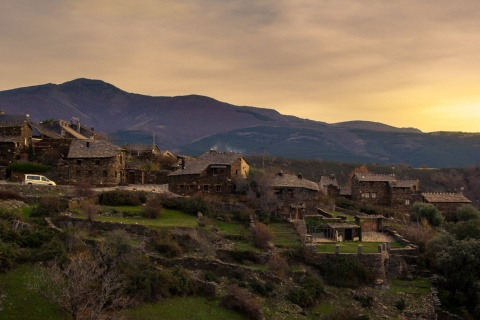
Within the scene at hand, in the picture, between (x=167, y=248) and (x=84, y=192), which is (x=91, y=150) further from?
(x=167, y=248)

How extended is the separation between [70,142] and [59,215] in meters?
16.5

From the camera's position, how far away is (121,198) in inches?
1571

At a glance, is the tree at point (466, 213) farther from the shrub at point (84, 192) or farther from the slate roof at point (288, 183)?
the shrub at point (84, 192)

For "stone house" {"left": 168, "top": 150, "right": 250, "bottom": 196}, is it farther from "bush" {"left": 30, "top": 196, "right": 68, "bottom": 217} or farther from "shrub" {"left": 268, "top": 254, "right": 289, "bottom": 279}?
"shrub" {"left": 268, "top": 254, "right": 289, "bottom": 279}

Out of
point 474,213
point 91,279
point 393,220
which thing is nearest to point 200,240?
point 91,279

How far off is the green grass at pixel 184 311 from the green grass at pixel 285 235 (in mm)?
9493

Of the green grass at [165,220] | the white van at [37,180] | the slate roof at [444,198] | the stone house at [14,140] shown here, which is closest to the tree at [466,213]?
the slate roof at [444,198]

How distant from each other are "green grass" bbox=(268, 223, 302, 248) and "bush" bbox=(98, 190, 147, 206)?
10183 millimetres

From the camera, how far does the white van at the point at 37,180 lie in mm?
41250

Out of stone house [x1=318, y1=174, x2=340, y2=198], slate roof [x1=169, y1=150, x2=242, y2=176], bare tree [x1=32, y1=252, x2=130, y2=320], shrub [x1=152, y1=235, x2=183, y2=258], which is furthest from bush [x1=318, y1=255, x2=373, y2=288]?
stone house [x1=318, y1=174, x2=340, y2=198]

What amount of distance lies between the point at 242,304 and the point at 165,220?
35.5 ft

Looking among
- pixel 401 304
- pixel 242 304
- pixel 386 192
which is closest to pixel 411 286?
pixel 401 304

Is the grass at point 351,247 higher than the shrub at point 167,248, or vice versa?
the shrub at point 167,248

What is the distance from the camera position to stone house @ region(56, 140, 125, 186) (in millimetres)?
45594
